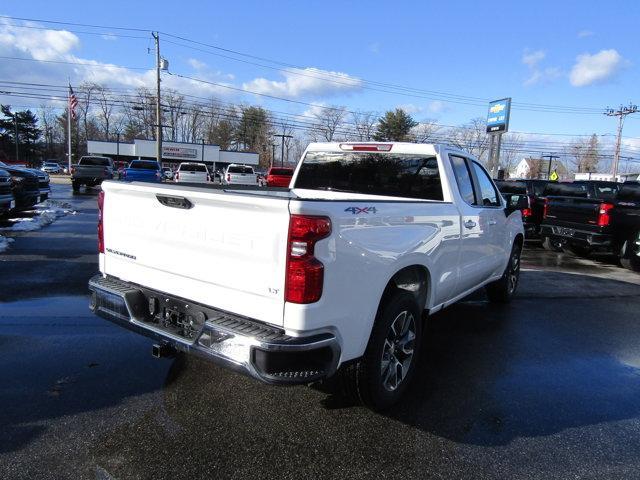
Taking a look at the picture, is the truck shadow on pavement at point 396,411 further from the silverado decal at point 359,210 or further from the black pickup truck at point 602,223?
the black pickup truck at point 602,223

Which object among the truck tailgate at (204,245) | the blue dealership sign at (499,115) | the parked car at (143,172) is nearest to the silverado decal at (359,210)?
the truck tailgate at (204,245)

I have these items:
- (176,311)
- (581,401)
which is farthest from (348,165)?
(581,401)

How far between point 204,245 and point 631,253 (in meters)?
10.4

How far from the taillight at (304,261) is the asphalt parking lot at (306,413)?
1047 millimetres

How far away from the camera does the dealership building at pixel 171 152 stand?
74.5 m

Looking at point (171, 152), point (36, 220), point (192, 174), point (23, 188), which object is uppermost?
point (171, 152)

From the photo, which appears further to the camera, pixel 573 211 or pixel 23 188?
pixel 23 188

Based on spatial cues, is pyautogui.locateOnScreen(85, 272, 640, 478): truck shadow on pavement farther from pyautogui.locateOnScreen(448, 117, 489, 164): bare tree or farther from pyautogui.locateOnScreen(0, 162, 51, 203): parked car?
pyautogui.locateOnScreen(448, 117, 489, 164): bare tree

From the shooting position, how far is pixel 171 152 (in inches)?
2923

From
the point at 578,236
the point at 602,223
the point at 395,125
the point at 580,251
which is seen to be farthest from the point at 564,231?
the point at 395,125

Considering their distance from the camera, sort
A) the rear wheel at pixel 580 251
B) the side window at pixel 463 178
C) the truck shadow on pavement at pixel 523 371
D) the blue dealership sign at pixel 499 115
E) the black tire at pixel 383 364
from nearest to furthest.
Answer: the black tire at pixel 383 364 < the truck shadow on pavement at pixel 523 371 < the side window at pixel 463 178 < the rear wheel at pixel 580 251 < the blue dealership sign at pixel 499 115

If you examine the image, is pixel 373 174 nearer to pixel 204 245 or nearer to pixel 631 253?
pixel 204 245

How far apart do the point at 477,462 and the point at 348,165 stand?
308 cm

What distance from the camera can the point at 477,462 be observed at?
9.75 ft
